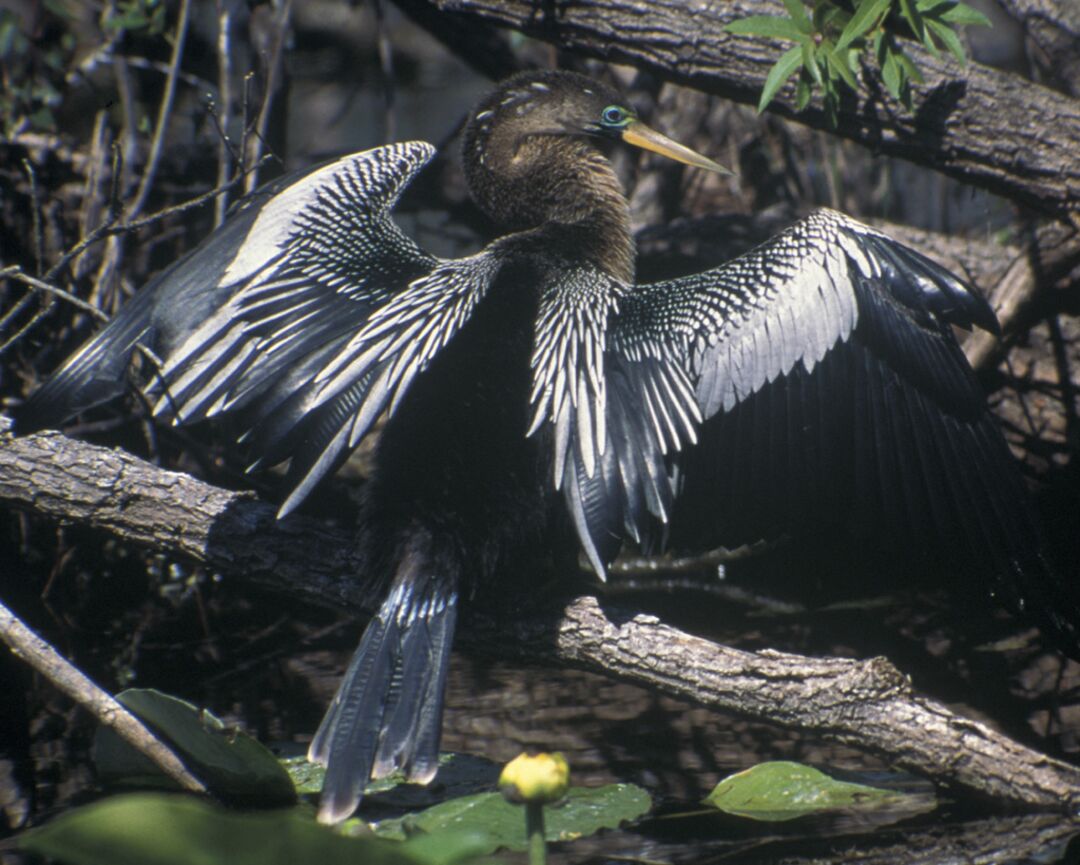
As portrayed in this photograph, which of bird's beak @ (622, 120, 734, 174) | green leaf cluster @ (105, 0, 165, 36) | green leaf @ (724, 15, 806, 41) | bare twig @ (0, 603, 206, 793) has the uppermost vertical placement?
green leaf @ (724, 15, 806, 41)

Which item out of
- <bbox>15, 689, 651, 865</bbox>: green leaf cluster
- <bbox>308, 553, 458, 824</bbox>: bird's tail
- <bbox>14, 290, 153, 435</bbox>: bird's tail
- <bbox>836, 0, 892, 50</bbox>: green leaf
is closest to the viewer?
<bbox>15, 689, 651, 865</bbox>: green leaf cluster

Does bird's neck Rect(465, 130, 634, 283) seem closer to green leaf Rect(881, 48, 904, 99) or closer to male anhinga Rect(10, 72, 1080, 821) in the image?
male anhinga Rect(10, 72, 1080, 821)

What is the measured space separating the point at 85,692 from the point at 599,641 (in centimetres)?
102

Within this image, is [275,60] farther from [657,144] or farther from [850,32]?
[850,32]

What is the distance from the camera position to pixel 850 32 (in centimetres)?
295

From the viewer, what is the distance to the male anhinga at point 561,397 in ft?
8.27

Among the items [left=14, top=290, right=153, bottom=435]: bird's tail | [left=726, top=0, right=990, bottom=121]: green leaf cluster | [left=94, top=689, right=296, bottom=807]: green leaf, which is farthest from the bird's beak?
[left=94, top=689, right=296, bottom=807]: green leaf

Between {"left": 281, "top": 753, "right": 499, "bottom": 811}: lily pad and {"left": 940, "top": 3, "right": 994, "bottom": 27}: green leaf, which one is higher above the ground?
{"left": 940, "top": 3, "right": 994, "bottom": 27}: green leaf

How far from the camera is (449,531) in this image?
252 cm

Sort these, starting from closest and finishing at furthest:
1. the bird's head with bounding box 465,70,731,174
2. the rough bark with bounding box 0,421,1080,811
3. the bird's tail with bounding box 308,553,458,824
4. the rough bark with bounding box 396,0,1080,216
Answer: the bird's tail with bounding box 308,553,458,824 → the rough bark with bounding box 0,421,1080,811 → the rough bark with bounding box 396,0,1080,216 → the bird's head with bounding box 465,70,731,174

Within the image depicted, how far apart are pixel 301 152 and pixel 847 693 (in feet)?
13.8

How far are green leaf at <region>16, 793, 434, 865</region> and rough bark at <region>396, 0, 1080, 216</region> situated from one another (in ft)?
9.36

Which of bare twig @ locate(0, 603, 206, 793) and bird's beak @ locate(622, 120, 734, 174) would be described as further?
bird's beak @ locate(622, 120, 734, 174)

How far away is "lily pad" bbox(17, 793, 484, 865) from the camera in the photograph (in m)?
1.08
